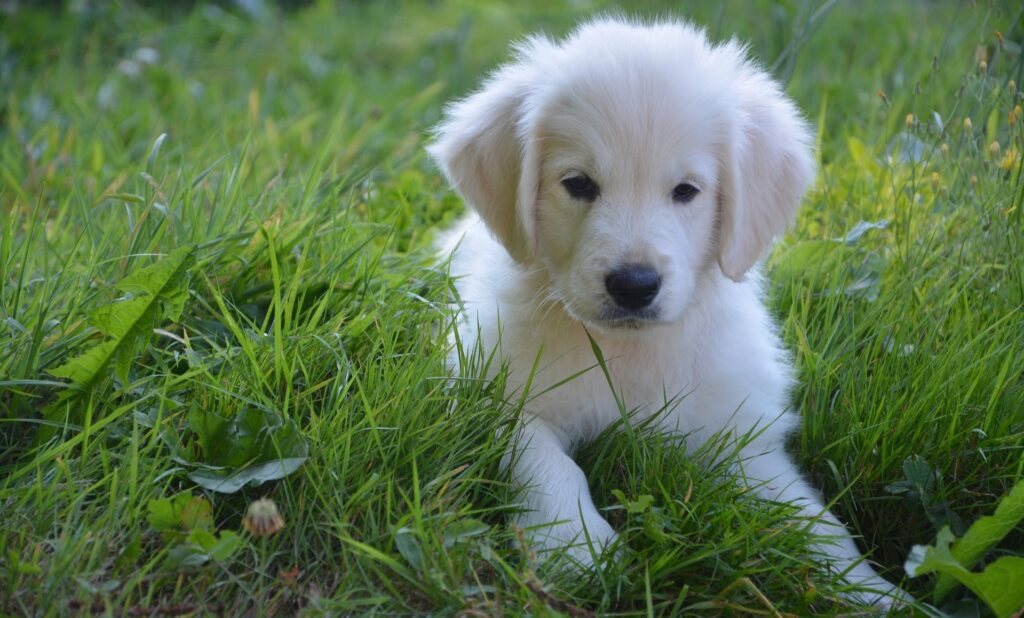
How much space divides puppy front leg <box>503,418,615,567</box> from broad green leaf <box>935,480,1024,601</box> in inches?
30.1

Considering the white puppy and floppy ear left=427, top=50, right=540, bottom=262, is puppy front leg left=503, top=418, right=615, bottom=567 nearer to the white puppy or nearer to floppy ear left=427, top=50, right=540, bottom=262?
the white puppy

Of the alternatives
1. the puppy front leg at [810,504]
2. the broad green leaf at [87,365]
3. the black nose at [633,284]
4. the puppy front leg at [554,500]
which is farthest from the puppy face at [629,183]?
the broad green leaf at [87,365]

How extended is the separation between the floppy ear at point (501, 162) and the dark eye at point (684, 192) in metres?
0.37

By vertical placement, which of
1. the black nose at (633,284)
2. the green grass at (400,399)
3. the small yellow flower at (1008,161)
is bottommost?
the green grass at (400,399)

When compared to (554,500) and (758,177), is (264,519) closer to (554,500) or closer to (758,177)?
(554,500)

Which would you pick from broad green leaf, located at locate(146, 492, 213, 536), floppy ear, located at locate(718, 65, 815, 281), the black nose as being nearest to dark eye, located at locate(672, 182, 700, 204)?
floppy ear, located at locate(718, 65, 815, 281)

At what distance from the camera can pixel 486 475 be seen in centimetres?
262

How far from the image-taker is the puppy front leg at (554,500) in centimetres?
238

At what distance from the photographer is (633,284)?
2.54 m

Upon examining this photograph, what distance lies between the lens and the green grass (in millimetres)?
2213

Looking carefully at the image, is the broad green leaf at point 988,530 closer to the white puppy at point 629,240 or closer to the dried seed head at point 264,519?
the white puppy at point 629,240

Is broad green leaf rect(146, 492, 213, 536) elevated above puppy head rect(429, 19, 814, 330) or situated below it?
below

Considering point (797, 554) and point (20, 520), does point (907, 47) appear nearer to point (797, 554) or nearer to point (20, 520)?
point (797, 554)

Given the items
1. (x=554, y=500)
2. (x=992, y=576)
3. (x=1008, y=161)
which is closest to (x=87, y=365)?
(x=554, y=500)
